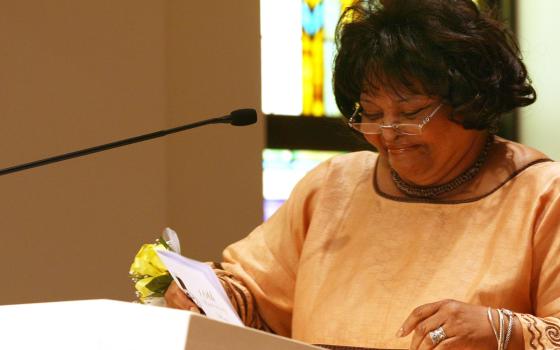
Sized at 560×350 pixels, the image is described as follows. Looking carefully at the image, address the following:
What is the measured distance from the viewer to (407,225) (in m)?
2.58

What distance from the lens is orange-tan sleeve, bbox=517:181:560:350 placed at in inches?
83.1

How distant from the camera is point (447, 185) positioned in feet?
8.41

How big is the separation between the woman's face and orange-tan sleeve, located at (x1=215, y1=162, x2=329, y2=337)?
0.29 metres

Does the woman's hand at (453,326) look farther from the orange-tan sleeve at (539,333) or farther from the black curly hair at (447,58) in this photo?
the black curly hair at (447,58)

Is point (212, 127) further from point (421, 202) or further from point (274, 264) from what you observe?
point (421, 202)

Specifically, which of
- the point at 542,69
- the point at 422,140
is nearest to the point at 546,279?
the point at 422,140

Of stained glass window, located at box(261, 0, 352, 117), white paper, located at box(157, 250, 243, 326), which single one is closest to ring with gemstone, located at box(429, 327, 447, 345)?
white paper, located at box(157, 250, 243, 326)

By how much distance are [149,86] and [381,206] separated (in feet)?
6.46

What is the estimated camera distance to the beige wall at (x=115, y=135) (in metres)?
4.12

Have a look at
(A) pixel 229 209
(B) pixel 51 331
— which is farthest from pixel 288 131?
(B) pixel 51 331

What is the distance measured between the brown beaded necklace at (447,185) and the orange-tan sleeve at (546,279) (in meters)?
0.21

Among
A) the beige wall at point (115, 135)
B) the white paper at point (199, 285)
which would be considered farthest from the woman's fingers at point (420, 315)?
the beige wall at point (115, 135)

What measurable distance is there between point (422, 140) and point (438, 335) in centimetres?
59

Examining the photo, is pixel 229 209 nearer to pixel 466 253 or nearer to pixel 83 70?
pixel 83 70
